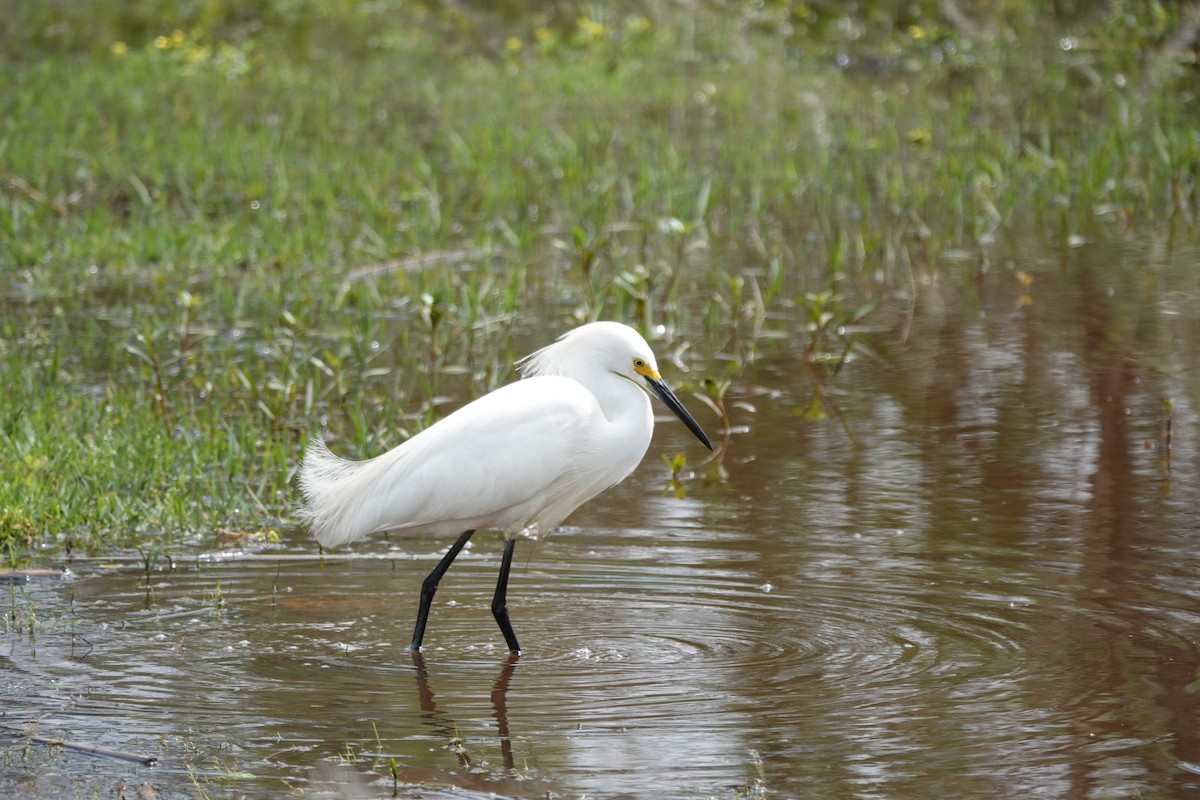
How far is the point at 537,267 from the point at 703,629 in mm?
5831

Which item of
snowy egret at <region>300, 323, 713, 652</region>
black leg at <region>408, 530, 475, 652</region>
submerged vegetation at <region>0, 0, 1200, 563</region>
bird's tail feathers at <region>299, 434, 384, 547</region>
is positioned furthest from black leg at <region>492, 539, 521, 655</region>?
submerged vegetation at <region>0, 0, 1200, 563</region>

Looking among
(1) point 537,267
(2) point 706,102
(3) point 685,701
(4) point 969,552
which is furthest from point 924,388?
(2) point 706,102

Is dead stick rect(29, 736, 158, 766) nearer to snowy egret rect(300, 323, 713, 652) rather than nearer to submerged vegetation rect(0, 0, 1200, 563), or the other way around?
snowy egret rect(300, 323, 713, 652)

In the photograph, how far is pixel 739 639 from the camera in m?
5.20

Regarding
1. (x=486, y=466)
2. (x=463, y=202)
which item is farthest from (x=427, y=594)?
(x=463, y=202)

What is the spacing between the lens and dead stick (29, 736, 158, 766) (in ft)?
13.3

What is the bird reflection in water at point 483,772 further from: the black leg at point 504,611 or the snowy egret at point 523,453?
the snowy egret at point 523,453

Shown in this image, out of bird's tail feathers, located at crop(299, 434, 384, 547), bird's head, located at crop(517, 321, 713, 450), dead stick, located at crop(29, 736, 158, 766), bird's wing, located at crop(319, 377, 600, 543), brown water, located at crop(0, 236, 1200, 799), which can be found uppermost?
bird's head, located at crop(517, 321, 713, 450)

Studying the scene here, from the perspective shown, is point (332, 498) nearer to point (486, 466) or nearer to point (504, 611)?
point (486, 466)

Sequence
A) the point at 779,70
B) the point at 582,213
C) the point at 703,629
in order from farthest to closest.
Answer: the point at 779,70 < the point at 582,213 < the point at 703,629

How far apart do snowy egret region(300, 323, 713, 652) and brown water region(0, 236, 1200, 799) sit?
1.11 ft

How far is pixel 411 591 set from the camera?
590cm

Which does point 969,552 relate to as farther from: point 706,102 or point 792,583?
point 706,102

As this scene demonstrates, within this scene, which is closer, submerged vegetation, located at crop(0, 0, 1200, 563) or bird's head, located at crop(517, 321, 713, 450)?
bird's head, located at crop(517, 321, 713, 450)
